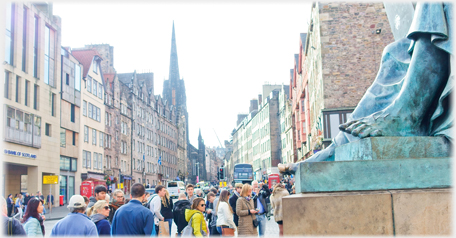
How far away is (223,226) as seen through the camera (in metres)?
9.51

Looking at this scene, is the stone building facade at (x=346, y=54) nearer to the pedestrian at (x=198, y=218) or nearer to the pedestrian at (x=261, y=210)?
the pedestrian at (x=261, y=210)

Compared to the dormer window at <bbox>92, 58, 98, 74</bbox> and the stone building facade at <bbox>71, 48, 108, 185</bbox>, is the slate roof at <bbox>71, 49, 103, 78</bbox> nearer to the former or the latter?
the stone building facade at <bbox>71, 48, 108, 185</bbox>

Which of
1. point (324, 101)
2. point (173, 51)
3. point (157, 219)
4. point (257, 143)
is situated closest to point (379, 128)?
point (157, 219)

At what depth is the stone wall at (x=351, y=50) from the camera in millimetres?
32188

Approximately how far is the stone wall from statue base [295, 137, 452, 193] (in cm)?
2888

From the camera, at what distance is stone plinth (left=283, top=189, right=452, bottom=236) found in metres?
3.44

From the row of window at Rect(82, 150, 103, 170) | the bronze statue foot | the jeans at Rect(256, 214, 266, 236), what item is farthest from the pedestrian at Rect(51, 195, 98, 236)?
the row of window at Rect(82, 150, 103, 170)

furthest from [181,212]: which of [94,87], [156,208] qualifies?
[94,87]

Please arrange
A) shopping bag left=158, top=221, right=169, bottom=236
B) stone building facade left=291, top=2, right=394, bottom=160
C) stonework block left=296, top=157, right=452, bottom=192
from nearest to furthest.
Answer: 1. stonework block left=296, top=157, right=452, bottom=192
2. shopping bag left=158, top=221, right=169, bottom=236
3. stone building facade left=291, top=2, right=394, bottom=160

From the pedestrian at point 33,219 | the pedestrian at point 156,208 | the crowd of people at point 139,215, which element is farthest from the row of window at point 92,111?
the pedestrian at point 33,219

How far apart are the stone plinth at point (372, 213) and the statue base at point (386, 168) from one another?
9 centimetres

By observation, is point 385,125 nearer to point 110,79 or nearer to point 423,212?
point 423,212

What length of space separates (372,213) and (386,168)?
0.39 meters

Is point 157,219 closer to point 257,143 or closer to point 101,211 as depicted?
point 101,211
